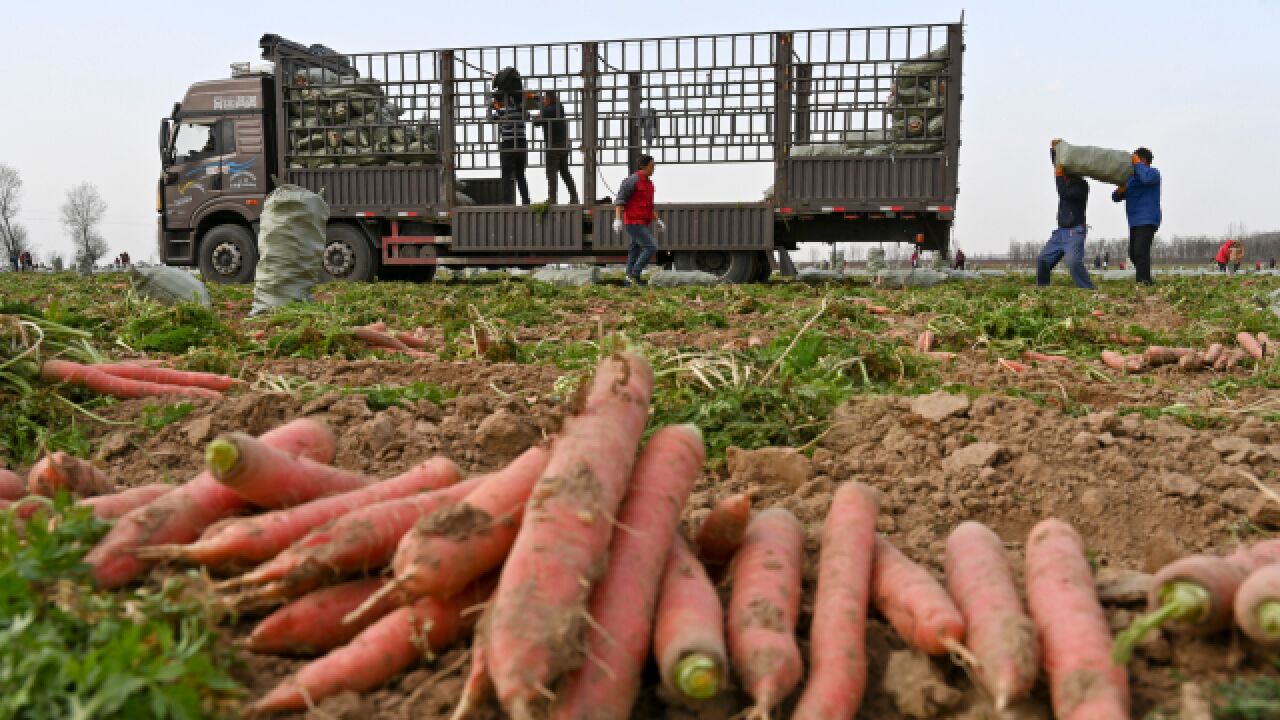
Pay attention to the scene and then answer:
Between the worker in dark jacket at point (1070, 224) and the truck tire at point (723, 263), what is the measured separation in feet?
14.8

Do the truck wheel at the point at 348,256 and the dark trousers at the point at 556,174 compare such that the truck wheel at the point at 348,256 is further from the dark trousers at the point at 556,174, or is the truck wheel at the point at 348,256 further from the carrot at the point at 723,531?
the carrot at the point at 723,531

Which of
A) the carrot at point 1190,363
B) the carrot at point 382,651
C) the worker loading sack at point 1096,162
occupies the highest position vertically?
the worker loading sack at point 1096,162

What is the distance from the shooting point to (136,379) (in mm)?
4773

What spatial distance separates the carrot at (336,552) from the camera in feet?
7.13

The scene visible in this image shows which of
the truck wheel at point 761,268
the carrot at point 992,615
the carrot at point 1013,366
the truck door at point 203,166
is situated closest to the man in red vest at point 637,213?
the truck wheel at point 761,268

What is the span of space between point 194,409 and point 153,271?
568 cm

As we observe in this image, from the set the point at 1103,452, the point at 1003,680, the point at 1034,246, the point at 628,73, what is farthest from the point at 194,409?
the point at 1034,246

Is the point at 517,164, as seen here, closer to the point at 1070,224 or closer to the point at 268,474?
the point at 1070,224

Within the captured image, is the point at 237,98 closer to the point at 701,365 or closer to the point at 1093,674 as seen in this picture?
the point at 701,365

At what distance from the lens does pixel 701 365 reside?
421 centimetres

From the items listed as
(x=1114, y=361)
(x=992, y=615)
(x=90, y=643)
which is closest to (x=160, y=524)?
(x=90, y=643)

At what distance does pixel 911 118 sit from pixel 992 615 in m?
13.8

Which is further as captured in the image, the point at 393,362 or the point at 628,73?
the point at 628,73

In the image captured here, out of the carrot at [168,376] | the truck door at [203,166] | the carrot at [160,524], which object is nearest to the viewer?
the carrot at [160,524]
